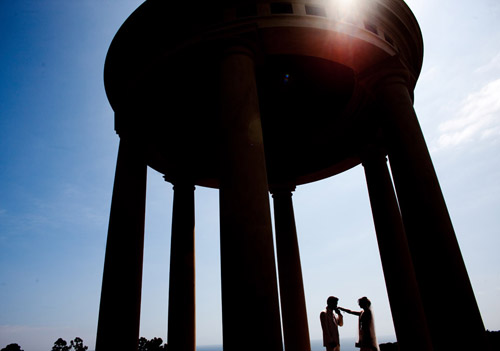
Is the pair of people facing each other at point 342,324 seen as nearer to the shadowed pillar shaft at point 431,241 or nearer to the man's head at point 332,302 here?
the man's head at point 332,302

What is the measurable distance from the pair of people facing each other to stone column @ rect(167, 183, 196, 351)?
2197 centimetres

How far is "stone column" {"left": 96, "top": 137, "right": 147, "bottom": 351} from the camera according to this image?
111 feet

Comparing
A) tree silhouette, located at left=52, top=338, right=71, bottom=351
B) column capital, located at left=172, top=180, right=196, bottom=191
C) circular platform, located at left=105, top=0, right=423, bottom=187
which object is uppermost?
circular platform, located at left=105, top=0, right=423, bottom=187

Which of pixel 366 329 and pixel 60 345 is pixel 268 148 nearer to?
pixel 366 329

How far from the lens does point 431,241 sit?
27609 mm

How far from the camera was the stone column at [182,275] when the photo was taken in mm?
48406

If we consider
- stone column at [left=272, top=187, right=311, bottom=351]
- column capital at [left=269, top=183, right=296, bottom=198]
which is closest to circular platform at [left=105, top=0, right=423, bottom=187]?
column capital at [left=269, top=183, right=296, bottom=198]

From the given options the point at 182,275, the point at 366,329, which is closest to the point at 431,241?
the point at 366,329

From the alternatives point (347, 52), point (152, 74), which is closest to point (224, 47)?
point (152, 74)

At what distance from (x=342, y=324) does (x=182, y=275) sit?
27356 millimetres

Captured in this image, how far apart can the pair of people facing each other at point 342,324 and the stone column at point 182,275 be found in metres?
22.0

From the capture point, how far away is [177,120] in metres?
57.6

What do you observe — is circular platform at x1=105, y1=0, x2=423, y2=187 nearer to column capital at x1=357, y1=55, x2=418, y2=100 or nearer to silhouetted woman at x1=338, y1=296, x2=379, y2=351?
column capital at x1=357, y1=55, x2=418, y2=100

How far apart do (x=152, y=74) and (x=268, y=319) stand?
3259 centimetres
